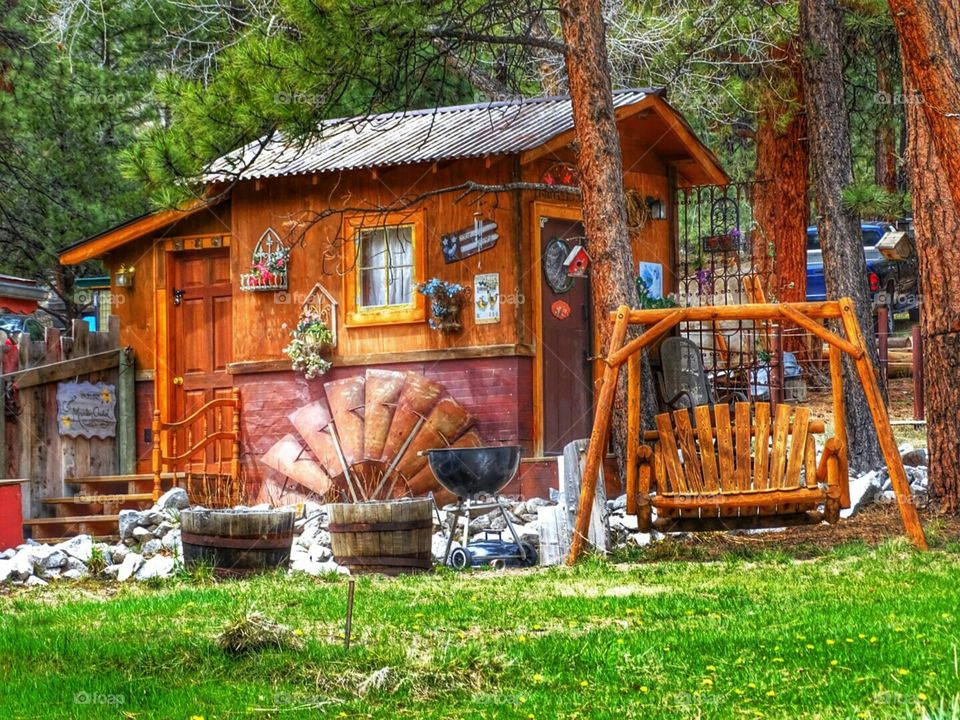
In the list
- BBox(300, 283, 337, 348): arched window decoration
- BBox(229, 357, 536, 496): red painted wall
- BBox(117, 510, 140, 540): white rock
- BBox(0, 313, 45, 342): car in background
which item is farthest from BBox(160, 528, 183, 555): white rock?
BBox(0, 313, 45, 342): car in background

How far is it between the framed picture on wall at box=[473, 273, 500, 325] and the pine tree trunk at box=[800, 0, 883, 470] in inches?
139

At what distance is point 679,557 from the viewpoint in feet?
34.0

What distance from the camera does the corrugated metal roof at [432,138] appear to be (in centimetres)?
1502

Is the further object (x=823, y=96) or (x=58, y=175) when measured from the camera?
(x=58, y=175)

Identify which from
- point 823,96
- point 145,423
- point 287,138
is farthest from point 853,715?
point 145,423

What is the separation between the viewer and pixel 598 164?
12273 mm

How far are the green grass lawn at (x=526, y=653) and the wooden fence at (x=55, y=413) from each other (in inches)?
318

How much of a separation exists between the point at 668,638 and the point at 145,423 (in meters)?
12.8

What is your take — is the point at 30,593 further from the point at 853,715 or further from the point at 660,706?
the point at 853,715

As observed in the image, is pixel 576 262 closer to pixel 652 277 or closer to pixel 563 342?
pixel 563 342

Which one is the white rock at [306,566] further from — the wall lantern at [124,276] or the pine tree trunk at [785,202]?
the pine tree trunk at [785,202]

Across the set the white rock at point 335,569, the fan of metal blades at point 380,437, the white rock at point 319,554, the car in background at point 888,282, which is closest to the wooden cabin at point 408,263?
the fan of metal blades at point 380,437

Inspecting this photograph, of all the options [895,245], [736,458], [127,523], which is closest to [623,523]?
[736,458]

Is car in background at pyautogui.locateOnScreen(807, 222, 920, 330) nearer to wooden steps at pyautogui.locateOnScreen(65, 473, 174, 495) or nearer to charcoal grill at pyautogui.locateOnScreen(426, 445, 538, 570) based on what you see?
wooden steps at pyautogui.locateOnScreen(65, 473, 174, 495)
